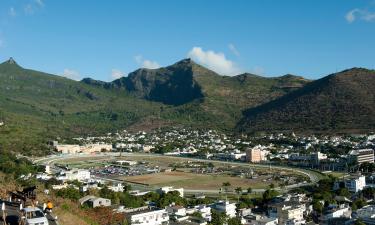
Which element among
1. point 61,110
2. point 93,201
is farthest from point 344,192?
point 61,110

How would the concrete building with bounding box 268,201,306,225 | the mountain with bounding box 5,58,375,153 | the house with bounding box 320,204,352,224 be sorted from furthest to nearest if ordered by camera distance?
the mountain with bounding box 5,58,375,153, the house with bounding box 320,204,352,224, the concrete building with bounding box 268,201,306,225

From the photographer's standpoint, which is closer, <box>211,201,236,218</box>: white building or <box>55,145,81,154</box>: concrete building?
<box>211,201,236,218</box>: white building

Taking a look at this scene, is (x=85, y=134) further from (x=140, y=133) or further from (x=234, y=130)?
(x=234, y=130)

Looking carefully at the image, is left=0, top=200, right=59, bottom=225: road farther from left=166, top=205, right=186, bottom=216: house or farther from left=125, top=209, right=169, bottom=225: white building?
left=166, top=205, right=186, bottom=216: house

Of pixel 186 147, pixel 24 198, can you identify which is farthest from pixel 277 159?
pixel 24 198

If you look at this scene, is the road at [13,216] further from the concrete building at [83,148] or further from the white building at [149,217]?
the concrete building at [83,148]

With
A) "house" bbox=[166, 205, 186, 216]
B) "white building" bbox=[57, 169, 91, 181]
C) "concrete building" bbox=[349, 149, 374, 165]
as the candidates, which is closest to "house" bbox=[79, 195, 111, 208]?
"house" bbox=[166, 205, 186, 216]

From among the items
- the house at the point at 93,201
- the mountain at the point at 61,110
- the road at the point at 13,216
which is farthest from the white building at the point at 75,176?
the mountain at the point at 61,110
